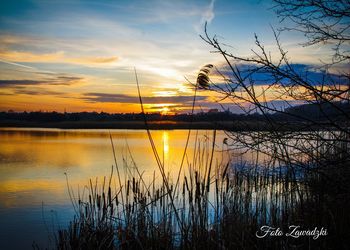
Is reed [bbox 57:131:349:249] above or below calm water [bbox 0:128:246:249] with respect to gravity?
above

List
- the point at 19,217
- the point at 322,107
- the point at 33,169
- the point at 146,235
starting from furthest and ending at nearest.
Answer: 1. the point at 33,169
2. the point at 19,217
3. the point at 146,235
4. the point at 322,107

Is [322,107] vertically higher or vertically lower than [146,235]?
higher

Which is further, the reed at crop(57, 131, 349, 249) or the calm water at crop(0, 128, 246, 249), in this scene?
the calm water at crop(0, 128, 246, 249)

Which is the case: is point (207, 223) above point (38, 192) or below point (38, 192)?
above

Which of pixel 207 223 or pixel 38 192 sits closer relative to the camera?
pixel 207 223

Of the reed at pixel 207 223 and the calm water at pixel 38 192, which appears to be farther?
the calm water at pixel 38 192

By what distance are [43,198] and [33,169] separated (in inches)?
251

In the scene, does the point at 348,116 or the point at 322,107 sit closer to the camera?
the point at 348,116

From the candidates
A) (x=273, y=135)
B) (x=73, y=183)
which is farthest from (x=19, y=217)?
(x=273, y=135)

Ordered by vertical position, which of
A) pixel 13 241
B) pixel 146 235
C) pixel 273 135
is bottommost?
pixel 13 241

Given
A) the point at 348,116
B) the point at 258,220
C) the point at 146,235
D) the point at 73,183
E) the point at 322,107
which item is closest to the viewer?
the point at 348,116

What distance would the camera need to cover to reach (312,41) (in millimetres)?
3633

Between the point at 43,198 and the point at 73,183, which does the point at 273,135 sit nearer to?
the point at 43,198

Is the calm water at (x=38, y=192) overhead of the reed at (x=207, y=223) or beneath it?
beneath
